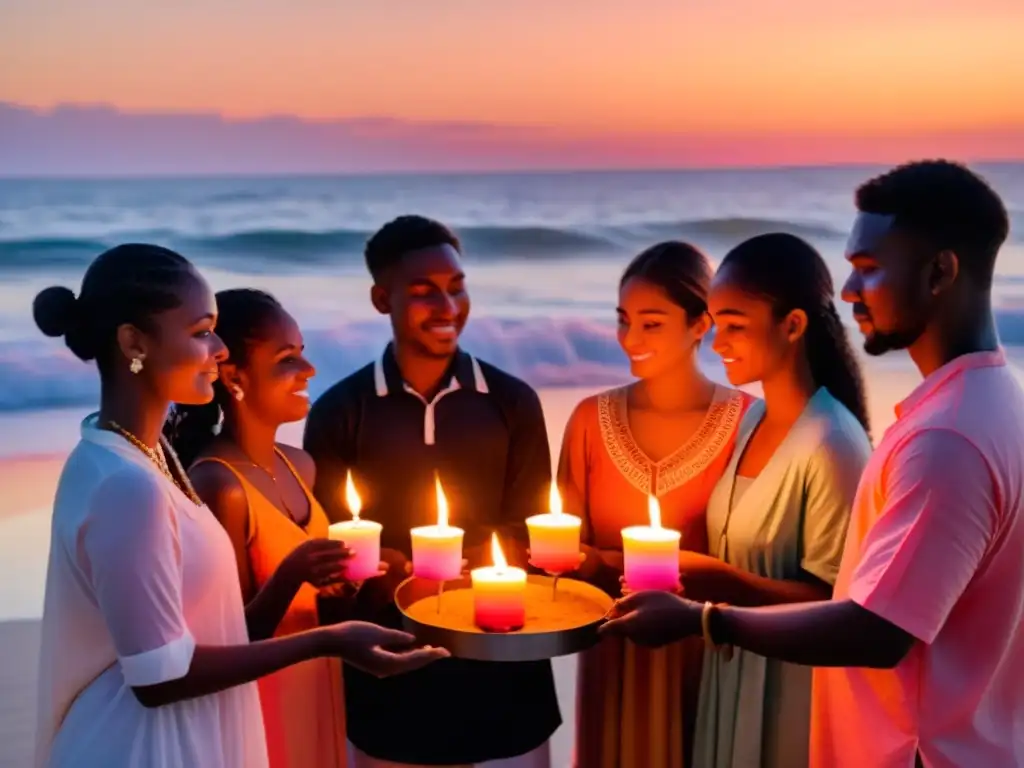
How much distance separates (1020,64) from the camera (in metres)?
3.06

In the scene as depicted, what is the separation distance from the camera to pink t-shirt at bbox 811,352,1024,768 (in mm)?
1310

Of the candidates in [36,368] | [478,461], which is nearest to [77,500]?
[478,461]

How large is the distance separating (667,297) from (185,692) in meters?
1.14

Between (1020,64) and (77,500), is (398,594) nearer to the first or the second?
(77,500)

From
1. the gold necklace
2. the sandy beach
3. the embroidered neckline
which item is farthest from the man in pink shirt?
the sandy beach

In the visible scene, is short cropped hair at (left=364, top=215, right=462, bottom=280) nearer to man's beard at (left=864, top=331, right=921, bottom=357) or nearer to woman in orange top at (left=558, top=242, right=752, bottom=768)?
woman in orange top at (left=558, top=242, right=752, bottom=768)

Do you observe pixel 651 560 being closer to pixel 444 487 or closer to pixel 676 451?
pixel 676 451

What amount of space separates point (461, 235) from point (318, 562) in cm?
241

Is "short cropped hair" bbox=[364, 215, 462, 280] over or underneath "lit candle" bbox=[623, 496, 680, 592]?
over

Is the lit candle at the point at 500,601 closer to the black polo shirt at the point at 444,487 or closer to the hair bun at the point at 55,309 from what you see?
the black polo shirt at the point at 444,487

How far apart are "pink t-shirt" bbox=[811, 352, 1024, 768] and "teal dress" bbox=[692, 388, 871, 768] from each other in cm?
28

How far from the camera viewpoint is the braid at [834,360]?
1894 mm

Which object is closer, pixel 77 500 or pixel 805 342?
pixel 77 500

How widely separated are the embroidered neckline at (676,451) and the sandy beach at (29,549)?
1271 millimetres
